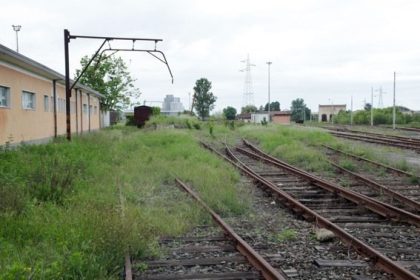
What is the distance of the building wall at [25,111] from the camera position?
18.8 m

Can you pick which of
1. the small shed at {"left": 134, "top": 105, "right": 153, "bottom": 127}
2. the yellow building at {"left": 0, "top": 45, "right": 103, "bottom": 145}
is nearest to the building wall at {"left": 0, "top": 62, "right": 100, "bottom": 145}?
the yellow building at {"left": 0, "top": 45, "right": 103, "bottom": 145}

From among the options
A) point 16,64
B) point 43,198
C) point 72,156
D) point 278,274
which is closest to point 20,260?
point 278,274

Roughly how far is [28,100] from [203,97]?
321 ft

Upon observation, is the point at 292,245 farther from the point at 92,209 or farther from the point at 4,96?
the point at 4,96

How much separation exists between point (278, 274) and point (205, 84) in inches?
4594

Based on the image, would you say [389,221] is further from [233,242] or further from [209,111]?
[209,111]

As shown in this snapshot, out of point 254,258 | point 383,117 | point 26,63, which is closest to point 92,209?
point 254,258

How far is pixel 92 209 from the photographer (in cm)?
726

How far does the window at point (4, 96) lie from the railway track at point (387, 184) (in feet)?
42.6

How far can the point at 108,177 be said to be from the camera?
12.2 metres

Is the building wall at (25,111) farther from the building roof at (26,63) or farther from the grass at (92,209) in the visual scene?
the grass at (92,209)

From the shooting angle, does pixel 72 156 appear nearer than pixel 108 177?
No

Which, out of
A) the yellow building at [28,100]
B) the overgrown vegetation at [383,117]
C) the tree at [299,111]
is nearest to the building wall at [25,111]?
the yellow building at [28,100]

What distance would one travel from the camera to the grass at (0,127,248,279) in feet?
17.5
